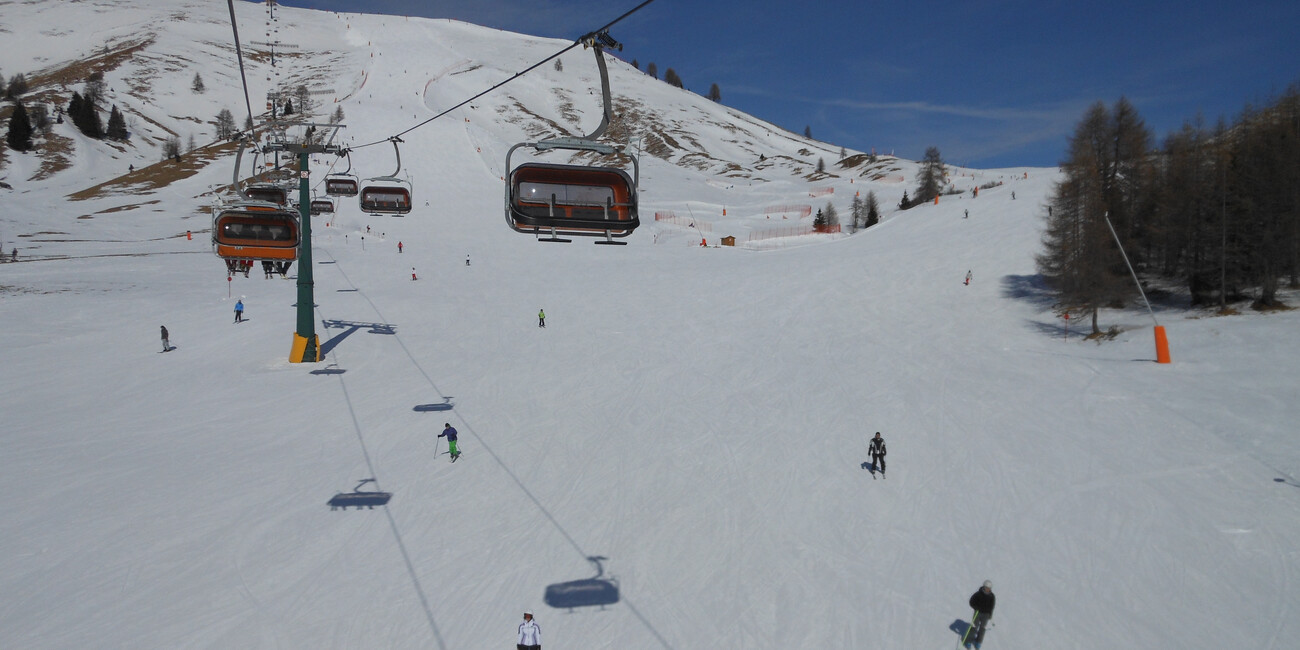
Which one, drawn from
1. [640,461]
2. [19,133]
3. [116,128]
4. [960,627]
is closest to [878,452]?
[960,627]

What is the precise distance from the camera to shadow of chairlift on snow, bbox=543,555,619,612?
9.45 meters

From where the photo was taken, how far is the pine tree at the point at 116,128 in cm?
9344

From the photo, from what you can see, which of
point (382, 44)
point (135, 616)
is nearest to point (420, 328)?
point (135, 616)

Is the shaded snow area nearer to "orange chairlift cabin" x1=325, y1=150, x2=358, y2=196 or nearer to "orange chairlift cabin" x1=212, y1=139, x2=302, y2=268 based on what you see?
"orange chairlift cabin" x1=212, y1=139, x2=302, y2=268

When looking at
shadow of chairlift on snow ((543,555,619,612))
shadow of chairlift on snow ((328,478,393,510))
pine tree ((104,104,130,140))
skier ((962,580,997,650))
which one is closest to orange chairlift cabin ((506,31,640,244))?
shadow of chairlift on snow ((543,555,619,612))

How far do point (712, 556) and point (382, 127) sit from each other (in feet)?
291

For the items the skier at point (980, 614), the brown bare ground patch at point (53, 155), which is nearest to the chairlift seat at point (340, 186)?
the skier at point (980, 614)

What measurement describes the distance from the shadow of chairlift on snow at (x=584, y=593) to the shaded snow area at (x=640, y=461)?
0.05m

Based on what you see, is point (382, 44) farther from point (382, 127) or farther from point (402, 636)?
point (402, 636)

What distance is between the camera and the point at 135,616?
8844mm

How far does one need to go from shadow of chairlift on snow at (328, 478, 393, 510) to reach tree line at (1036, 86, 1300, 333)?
2345 cm

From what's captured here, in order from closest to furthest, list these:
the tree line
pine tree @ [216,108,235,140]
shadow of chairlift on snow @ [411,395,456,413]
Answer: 1. shadow of chairlift on snow @ [411,395,456,413]
2. the tree line
3. pine tree @ [216,108,235,140]

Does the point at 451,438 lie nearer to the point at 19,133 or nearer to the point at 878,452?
the point at 878,452

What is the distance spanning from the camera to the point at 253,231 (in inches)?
661
